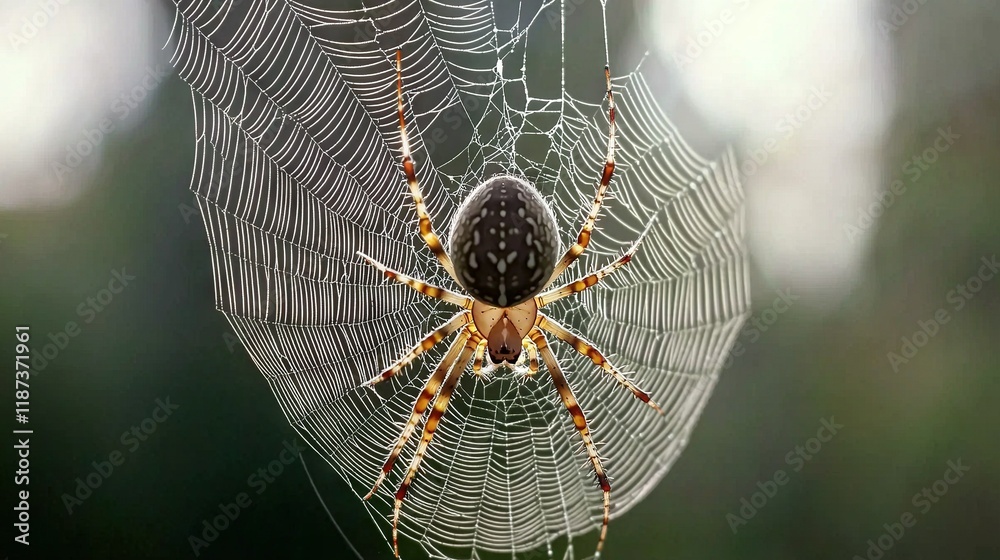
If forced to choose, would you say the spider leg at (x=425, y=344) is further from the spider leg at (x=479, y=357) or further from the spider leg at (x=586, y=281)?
the spider leg at (x=586, y=281)

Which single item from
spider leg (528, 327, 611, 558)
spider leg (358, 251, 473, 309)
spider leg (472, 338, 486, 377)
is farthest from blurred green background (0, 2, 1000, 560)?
spider leg (528, 327, 611, 558)

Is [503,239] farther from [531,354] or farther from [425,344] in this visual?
[531,354]

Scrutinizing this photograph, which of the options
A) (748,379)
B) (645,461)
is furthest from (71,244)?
(748,379)

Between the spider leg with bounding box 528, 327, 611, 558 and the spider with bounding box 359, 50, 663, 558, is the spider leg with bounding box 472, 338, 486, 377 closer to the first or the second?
the spider with bounding box 359, 50, 663, 558

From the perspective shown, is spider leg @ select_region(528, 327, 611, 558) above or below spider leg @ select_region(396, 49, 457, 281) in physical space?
below

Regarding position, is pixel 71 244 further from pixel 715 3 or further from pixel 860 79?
pixel 860 79

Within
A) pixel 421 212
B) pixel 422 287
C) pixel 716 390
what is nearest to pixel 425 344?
pixel 422 287

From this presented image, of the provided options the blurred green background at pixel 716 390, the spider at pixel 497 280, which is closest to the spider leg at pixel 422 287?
the spider at pixel 497 280
